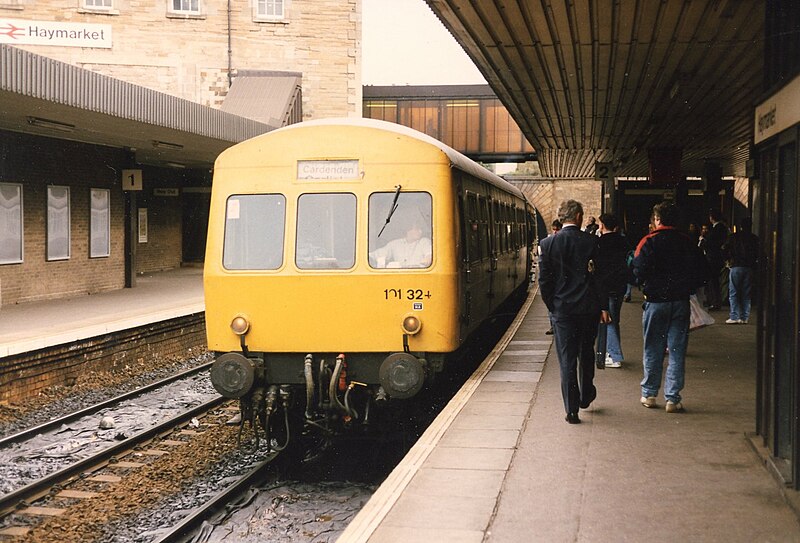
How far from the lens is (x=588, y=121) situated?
17.9 metres

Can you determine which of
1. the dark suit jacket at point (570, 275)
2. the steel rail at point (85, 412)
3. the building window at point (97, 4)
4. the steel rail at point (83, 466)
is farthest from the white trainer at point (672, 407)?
the building window at point (97, 4)

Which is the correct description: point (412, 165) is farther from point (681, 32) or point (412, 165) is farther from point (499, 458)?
point (681, 32)

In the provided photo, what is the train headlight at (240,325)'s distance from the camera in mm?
7742

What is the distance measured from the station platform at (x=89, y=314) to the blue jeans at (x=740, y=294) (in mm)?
8905

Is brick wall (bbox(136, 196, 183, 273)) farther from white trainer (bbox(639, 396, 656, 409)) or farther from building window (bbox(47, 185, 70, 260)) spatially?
white trainer (bbox(639, 396, 656, 409))

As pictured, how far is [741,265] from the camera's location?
1433 centimetres

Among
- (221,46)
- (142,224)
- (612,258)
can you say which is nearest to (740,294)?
(612,258)

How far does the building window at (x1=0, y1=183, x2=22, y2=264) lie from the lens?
1609 cm

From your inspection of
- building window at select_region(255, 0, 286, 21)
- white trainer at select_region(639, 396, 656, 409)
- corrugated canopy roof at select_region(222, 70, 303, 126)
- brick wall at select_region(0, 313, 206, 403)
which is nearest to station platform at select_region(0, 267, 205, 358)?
brick wall at select_region(0, 313, 206, 403)

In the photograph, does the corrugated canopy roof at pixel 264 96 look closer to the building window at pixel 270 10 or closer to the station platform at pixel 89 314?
the building window at pixel 270 10

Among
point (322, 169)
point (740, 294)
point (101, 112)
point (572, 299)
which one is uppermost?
point (101, 112)

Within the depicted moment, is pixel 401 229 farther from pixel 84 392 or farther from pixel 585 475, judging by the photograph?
pixel 84 392

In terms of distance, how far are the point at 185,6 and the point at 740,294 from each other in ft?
83.6

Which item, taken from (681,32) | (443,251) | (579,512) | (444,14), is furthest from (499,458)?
(681,32)
